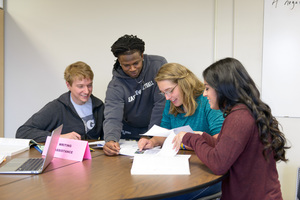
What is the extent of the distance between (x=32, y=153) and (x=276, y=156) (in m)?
1.33

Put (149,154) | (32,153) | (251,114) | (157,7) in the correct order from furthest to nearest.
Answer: (157,7) → (32,153) → (149,154) → (251,114)

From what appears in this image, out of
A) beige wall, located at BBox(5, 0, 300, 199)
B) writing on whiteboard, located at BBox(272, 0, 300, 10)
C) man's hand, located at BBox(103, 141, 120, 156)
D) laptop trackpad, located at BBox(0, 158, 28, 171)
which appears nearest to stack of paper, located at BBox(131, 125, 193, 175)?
man's hand, located at BBox(103, 141, 120, 156)

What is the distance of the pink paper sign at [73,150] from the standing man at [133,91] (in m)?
0.30

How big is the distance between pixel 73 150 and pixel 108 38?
1776 mm

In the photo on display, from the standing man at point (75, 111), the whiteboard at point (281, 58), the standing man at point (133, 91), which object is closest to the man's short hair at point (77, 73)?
the standing man at point (75, 111)

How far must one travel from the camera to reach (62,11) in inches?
127

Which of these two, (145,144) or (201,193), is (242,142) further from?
(145,144)

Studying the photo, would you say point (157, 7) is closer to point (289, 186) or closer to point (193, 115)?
point (193, 115)

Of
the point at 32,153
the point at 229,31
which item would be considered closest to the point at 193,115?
the point at 32,153

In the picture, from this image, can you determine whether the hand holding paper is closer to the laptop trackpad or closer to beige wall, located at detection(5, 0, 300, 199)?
the laptop trackpad

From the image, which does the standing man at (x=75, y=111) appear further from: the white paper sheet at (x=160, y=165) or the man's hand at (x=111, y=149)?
the white paper sheet at (x=160, y=165)

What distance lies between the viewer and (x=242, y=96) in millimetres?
1268

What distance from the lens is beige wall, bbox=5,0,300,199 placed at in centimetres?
277

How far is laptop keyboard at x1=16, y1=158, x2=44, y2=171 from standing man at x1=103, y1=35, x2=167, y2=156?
0.48m
